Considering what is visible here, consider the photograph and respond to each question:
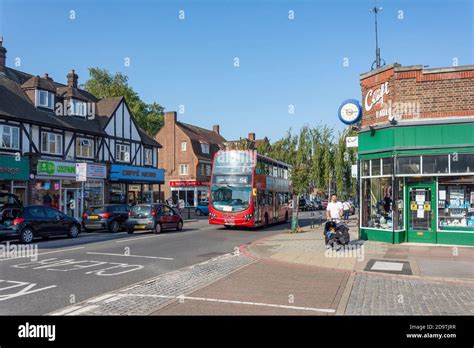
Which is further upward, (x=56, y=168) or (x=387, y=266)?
(x=56, y=168)

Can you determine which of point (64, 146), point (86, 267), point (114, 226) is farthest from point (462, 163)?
point (64, 146)

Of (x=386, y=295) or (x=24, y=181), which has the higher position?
(x=24, y=181)

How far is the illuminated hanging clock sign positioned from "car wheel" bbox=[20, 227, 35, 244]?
13282mm

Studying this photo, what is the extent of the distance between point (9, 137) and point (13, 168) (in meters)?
1.97

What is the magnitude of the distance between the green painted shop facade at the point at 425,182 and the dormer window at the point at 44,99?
22790 millimetres

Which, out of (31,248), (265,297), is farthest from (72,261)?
(265,297)

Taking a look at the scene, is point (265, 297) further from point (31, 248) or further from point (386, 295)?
point (31, 248)

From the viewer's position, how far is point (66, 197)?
2981 cm

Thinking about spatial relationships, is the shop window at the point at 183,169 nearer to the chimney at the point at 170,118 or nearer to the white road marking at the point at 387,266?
the chimney at the point at 170,118

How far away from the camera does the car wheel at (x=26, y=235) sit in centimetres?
1709

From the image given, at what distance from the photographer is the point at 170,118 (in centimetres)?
5866

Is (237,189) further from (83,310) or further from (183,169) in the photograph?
(183,169)
